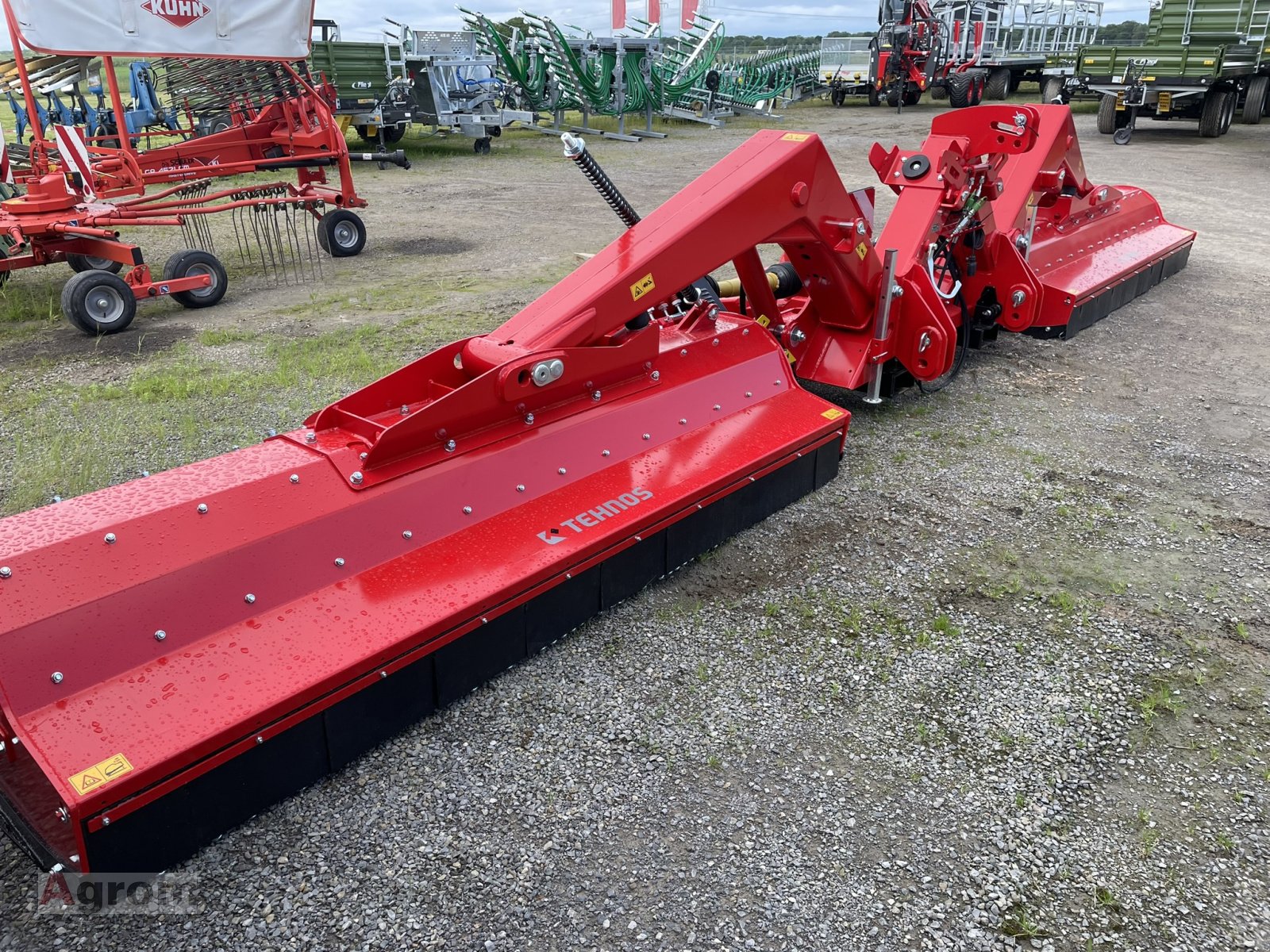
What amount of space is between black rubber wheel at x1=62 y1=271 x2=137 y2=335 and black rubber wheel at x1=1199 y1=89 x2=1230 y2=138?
16.6 meters

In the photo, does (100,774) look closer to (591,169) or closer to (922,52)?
(591,169)

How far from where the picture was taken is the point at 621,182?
502 inches

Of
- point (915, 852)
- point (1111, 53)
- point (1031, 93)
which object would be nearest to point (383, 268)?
point (915, 852)

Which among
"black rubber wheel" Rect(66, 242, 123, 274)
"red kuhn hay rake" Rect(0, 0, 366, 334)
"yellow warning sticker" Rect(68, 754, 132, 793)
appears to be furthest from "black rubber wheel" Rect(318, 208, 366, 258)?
"yellow warning sticker" Rect(68, 754, 132, 793)

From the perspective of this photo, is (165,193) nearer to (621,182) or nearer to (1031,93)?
(621,182)

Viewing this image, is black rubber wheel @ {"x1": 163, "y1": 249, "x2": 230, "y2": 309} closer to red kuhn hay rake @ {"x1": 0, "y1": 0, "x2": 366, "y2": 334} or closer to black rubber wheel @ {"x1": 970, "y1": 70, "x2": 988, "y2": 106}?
red kuhn hay rake @ {"x1": 0, "y1": 0, "x2": 366, "y2": 334}

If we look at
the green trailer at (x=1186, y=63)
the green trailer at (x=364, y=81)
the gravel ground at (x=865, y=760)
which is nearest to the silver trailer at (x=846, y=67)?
the green trailer at (x=1186, y=63)

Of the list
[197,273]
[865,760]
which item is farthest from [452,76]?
[865,760]

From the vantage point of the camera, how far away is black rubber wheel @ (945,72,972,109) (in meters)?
19.3

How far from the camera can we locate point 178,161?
29.4 feet

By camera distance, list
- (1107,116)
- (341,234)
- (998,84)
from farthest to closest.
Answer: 1. (998,84)
2. (1107,116)
3. (341,234)

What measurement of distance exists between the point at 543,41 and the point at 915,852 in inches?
675

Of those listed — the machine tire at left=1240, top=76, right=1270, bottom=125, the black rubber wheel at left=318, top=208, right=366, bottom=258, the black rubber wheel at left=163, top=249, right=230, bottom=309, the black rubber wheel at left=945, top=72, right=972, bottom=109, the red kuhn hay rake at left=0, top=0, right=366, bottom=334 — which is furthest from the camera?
the black rubber wheel at left=945, top=72, right=972, bottom=109

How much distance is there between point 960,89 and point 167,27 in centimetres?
1645
